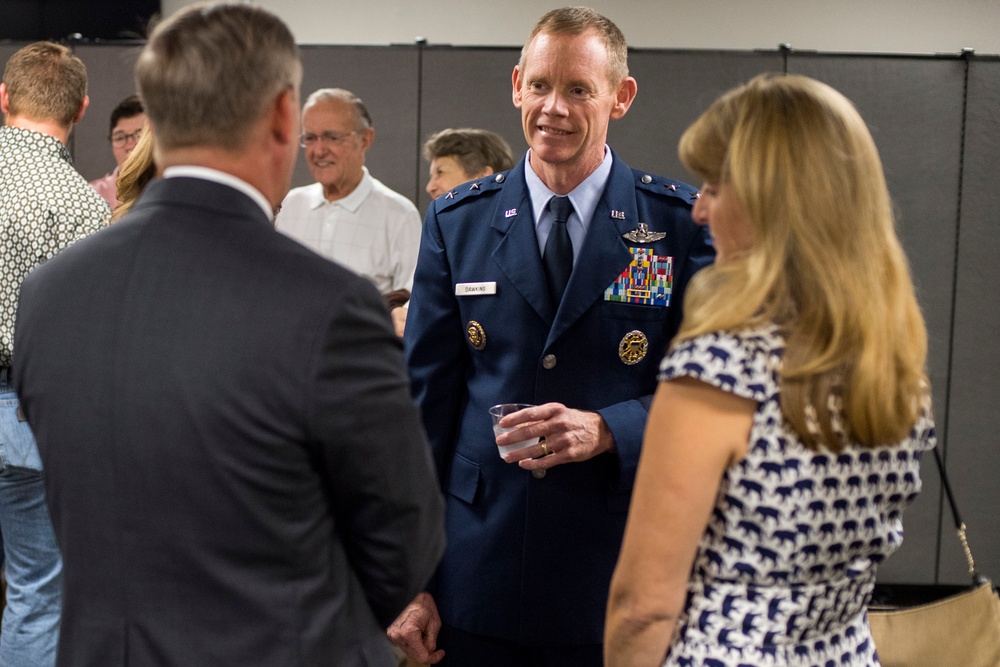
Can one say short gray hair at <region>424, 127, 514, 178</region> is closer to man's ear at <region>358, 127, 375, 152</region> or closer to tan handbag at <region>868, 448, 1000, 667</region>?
man's ear at <region>358, 127, 375, 152</region>

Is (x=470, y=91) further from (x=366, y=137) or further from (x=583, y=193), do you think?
(x=583, y=193)

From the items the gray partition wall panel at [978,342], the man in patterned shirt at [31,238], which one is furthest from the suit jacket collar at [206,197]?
the gray partition wall panel at [978,342]

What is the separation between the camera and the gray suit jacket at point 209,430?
3.45 feet

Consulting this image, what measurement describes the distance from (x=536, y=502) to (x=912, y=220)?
138 inches

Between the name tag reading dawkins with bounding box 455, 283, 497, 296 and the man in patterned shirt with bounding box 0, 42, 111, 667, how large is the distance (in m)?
1.24

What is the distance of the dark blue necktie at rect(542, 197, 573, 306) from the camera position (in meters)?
1.85

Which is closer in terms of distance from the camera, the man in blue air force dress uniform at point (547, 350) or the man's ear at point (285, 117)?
the man's ear at point (285, 117)

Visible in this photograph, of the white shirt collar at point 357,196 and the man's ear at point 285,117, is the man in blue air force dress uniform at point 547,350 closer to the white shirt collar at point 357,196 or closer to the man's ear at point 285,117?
the man's ear at point 285,117

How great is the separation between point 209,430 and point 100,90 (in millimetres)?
4231

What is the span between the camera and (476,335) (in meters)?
1.86

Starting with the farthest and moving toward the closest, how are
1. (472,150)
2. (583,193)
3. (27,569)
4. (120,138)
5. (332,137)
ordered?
(332,137)
(120,138)
(472,150)
(27,569)
(583,193)

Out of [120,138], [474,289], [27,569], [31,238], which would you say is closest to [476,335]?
[474,289]

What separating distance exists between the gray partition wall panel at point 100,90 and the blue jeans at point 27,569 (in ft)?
8.25

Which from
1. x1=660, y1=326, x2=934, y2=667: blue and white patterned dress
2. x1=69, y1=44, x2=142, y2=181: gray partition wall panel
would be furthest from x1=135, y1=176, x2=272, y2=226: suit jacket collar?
x1=69, y1=44, x2=142, y2=181: gray partition wall panel
